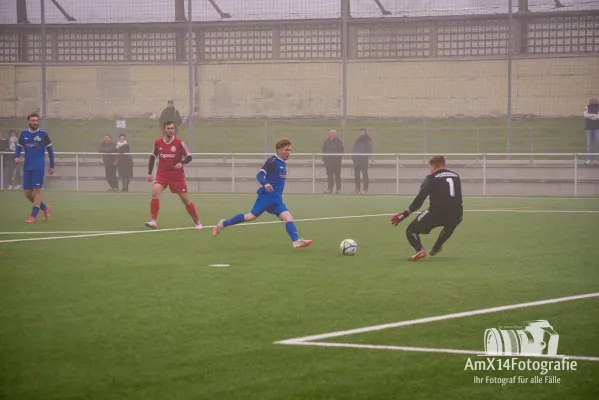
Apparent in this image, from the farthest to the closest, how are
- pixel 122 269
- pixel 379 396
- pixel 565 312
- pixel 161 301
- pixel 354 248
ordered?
pixel 354 248, pixel 122 269, pixel 161 301, pixel 565 312, pixel 379 396

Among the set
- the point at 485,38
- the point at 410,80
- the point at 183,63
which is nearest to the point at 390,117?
the point at 410,80

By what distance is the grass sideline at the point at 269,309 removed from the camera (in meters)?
7.12

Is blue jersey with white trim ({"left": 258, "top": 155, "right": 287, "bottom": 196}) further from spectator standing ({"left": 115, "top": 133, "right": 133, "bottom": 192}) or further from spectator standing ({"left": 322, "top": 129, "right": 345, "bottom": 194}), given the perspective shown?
spectator standing ({"left": 115, "top": 133, "right": 133, "bottom": 192})

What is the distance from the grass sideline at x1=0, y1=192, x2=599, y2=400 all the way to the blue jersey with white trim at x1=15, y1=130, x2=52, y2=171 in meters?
1.81

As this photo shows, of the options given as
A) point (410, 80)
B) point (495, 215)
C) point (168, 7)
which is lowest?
point (495, 215)

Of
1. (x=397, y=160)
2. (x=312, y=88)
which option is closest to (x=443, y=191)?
(x=397, y=160)

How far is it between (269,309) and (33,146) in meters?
11.8

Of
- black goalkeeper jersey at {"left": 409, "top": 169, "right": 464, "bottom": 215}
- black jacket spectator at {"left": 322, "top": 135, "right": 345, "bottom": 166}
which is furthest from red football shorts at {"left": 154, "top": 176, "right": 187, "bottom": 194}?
black jacket spectator at {"left": 322, "top": 135, "right": 345, "bottom": 166}

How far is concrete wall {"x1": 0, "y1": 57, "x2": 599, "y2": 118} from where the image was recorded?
4153 cm

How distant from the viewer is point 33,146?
20.6 meters

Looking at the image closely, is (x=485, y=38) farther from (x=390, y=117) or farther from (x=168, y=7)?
(x=168, y=7)

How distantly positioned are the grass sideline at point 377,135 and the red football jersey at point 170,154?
1716cm

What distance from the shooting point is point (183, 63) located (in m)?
45.1

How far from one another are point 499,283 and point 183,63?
34.6m
